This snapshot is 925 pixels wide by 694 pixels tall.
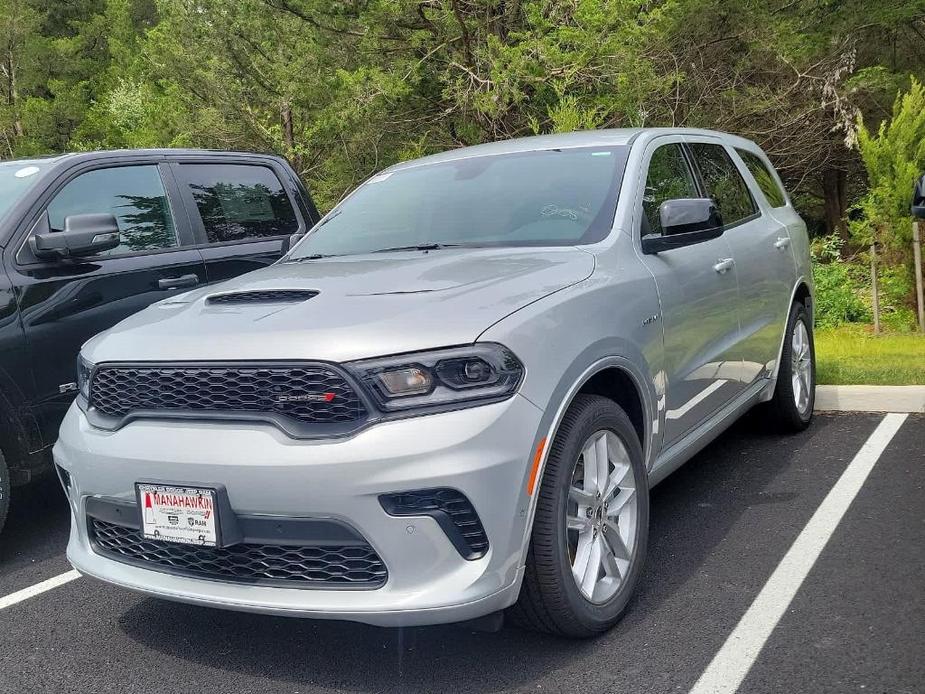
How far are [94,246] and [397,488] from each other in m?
2.80

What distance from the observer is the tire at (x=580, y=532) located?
2.94 metres

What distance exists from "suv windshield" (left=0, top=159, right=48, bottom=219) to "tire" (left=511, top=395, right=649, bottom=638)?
3257 mm

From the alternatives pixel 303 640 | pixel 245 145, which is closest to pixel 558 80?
pixel 245 145

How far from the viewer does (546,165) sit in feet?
14.3

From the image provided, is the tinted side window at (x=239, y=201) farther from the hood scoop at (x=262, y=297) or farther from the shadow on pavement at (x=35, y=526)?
the hood scoop at (x=262, y=297)

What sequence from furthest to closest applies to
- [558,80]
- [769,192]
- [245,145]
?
[245,145] → [558,80] → [769,192]

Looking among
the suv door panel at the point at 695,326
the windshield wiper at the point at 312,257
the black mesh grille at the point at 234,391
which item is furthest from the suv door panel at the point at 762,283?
the black mesh grille at the point at 234,391

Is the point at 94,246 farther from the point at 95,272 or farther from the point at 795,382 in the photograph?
the point at 795,382

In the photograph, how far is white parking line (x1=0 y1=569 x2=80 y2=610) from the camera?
398 centimetres

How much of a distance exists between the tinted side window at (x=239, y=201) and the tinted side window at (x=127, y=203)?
26 centimetres

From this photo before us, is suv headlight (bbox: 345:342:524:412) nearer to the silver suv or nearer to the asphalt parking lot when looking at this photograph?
the silver suv

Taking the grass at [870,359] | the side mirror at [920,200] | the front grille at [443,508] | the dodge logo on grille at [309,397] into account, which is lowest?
the grass at [870,359]

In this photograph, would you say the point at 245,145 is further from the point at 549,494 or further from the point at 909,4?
the point at 549,494

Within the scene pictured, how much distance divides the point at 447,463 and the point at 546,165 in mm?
2066
